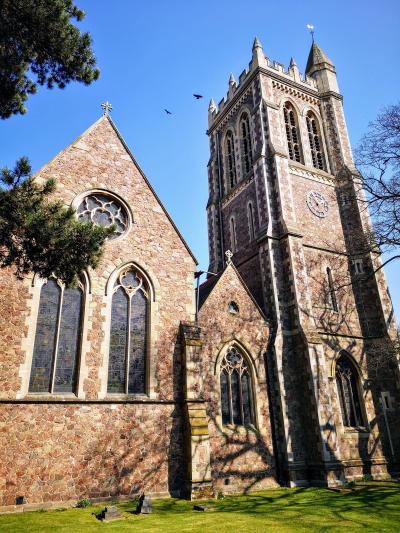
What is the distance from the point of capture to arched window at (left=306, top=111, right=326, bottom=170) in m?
25.6

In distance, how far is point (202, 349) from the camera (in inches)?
603

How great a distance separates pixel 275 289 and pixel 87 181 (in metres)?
9.54

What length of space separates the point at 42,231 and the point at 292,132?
21226 millimetres

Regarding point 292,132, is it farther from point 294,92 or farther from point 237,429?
point 237,429

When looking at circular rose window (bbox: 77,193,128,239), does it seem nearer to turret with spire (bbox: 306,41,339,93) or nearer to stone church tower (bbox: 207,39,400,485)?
stone church tower (bbox: 207,39,400,485)

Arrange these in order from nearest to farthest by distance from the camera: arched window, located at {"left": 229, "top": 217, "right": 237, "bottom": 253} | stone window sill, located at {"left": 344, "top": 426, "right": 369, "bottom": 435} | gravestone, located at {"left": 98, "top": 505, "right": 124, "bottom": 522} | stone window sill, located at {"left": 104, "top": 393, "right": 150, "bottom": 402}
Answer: gravestone, located at {"left": 98, "top": 505, "right": 124, "bottom": 522} → stone window sill, located at {"left": 104, "top": 393, "right": 150, "bottom": 402} → stone window sill, located at {"left": 344, "top": 426, "right": 369, "bottom": 435} → arched window, located at {"left": 229, "top": 217, "right": 237, "bottom": 253}

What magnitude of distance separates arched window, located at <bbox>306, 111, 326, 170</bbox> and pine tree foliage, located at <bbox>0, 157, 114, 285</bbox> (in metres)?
19.9

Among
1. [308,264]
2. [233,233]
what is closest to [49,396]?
[308,264]

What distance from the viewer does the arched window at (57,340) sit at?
38.4 feet

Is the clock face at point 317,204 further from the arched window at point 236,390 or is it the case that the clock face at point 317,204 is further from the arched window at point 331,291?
the arched window at point 236,390

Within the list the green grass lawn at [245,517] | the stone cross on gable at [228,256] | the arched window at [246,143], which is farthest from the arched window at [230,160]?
the green grass lawn at [245,517]

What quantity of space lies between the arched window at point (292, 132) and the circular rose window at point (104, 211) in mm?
13600

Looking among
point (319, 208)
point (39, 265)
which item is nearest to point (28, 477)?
point (39, 265)

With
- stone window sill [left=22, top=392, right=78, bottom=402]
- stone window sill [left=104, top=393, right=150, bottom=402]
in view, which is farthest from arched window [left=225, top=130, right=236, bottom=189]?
stone window sill [left=22, top=392, right=78, bottom=402]
